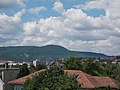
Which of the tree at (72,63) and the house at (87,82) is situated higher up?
the tree at (72,63)

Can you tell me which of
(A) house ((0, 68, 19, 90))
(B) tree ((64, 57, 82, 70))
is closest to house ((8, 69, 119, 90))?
(A) house ((0, 68, 19, 90))

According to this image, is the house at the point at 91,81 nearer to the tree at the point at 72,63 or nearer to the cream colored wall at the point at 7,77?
the tree at the point at 72,63

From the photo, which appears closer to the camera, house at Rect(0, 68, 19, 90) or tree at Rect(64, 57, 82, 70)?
house at Rect(0, 68, 19, 90)

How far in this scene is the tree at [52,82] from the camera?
41.8m

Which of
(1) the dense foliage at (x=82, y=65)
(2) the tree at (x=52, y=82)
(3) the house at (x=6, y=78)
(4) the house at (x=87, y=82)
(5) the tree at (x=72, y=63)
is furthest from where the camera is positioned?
(1) the dense foliage at (x=82, y=65)

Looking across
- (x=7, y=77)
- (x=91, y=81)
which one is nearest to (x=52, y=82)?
(x=91, y=81)

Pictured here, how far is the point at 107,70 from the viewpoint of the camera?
9306cm

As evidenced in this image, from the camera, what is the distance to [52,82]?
42406mm

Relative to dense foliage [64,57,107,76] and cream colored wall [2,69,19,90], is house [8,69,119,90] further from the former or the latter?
dense foliage [64,57,107,76]

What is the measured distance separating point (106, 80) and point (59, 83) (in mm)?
21349

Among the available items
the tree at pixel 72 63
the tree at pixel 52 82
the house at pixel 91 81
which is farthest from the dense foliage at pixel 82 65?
the tree at pixel 52 82

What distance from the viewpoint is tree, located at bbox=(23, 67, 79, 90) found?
4181 centimetres

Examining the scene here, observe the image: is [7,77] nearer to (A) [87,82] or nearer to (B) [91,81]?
(B) [91,81]

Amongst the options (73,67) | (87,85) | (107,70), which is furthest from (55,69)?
(107,70)
